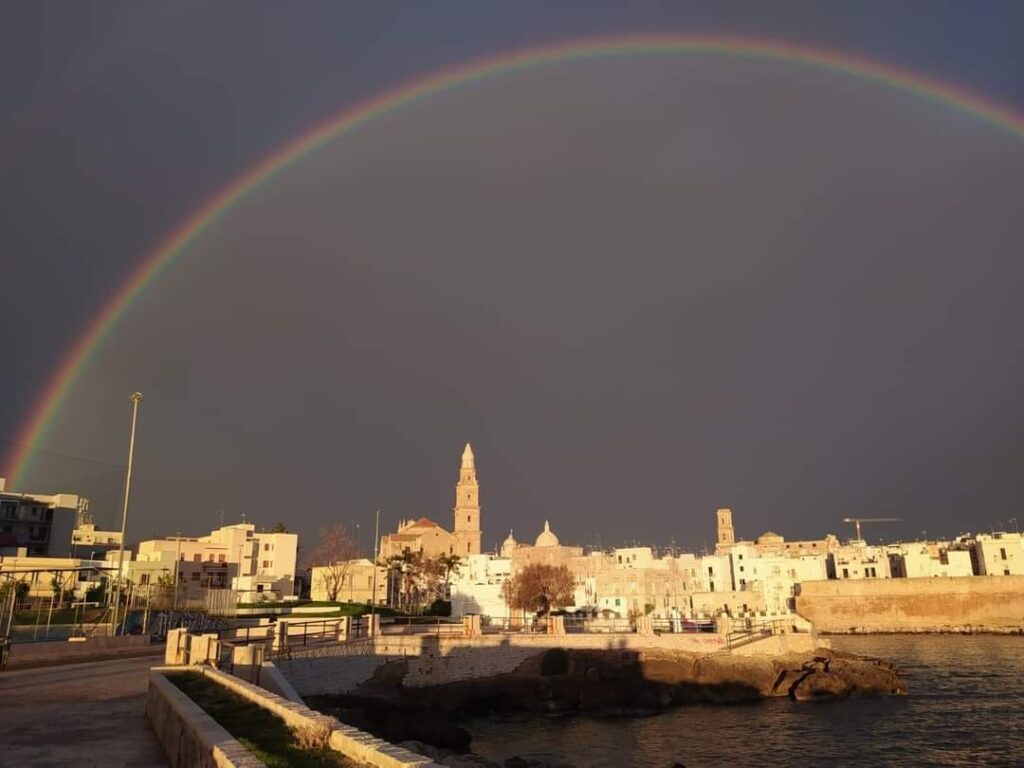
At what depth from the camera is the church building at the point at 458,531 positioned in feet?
472

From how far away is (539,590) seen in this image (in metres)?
85.2

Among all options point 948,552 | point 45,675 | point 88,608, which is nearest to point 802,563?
point 948,552

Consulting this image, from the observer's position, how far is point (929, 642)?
96.7m

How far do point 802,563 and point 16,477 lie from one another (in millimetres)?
111825

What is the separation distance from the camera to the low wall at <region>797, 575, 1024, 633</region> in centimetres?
10862

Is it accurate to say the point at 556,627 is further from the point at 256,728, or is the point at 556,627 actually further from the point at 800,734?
the point at 256,728

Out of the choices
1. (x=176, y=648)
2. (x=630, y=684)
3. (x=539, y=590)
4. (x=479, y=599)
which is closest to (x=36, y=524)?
(x=479, y=599)

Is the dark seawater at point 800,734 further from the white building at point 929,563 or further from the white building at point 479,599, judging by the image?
the white building at point 929,563

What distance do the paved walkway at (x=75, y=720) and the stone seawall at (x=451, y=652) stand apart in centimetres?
1019

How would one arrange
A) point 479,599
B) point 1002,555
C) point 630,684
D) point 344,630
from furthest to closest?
point 1002,555
point 479,599
point 630,684
point 344,630

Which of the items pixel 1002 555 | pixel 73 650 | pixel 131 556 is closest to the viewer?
pixel 73 650

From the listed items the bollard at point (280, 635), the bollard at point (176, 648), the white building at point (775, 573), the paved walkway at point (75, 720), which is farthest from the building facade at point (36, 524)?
the white building at point (775, 573)

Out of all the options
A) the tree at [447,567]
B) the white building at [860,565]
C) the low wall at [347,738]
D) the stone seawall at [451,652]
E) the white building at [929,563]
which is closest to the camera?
the low wall at [347,738]

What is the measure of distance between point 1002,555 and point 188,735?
141 metres
